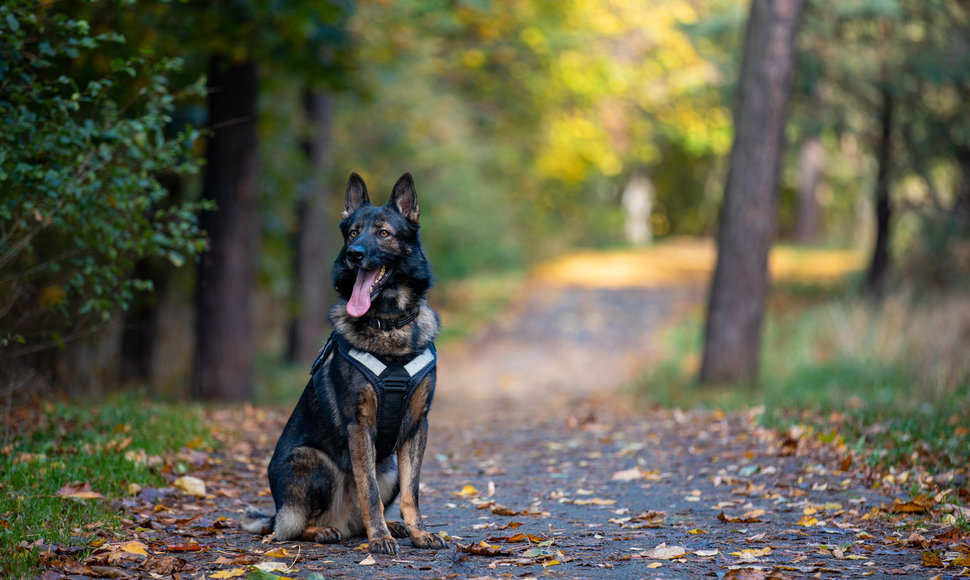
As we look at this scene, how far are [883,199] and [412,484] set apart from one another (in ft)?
52.2

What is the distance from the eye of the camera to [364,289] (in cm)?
561

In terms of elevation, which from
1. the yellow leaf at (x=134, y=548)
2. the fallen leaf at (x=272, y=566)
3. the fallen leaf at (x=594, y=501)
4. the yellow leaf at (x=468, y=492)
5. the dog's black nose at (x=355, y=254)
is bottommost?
the yellow leaf at (x=468, y=492)

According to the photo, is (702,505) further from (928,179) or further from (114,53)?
(928,179)

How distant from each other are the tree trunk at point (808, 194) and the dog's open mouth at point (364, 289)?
25.4 meters

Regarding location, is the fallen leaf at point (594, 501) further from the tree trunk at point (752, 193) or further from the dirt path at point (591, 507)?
the tree trunk at point (752, 193)

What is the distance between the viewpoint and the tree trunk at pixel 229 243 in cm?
1181

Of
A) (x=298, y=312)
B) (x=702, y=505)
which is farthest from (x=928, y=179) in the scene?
(x=702, y=505)

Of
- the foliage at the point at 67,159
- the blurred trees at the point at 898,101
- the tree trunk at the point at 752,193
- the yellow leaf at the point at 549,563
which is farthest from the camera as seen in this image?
the blurred trees at the point at 898,101

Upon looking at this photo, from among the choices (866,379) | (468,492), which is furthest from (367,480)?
(866,379)

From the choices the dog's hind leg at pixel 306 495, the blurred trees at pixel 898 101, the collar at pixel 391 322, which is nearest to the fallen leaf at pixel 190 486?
the dog's hind leg at pixel 306 495

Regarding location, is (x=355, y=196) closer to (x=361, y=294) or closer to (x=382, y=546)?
(x=361, y=294)

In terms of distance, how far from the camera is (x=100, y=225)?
7758 mm

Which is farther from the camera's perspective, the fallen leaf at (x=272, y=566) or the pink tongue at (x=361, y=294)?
the pink tongue at (x=361, y=294)

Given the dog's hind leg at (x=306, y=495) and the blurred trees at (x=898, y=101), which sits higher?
the blurred trees at (x=898, y=101)
